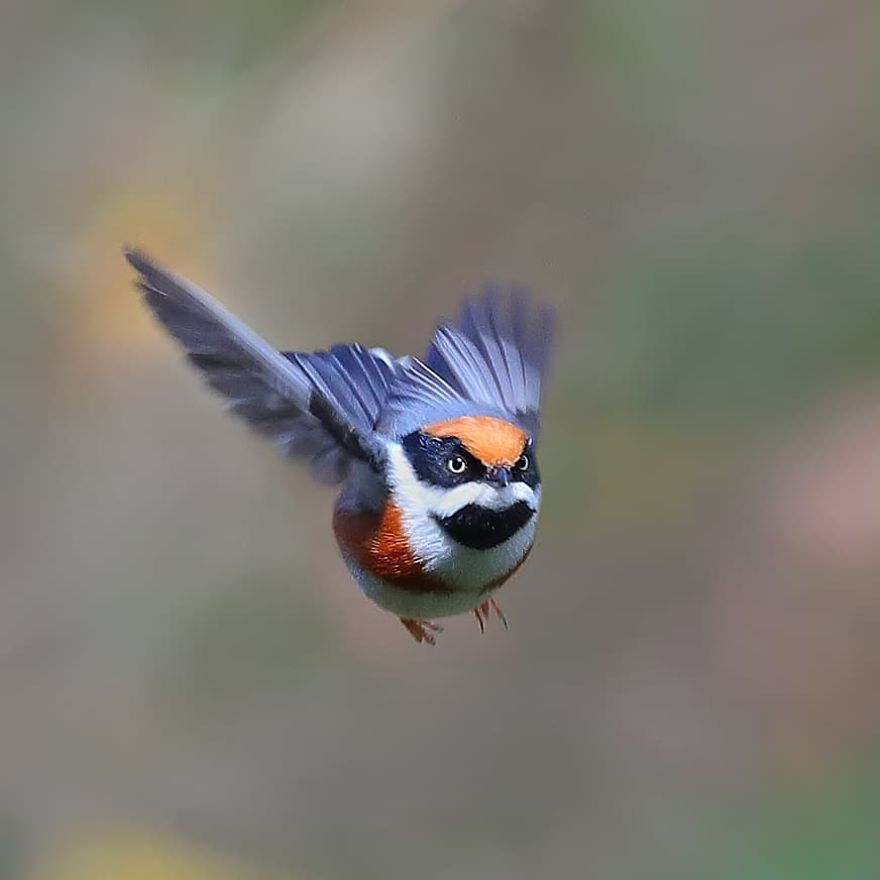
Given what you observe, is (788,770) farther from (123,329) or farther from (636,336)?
(123,329)

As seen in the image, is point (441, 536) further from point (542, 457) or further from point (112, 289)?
point (112, 289)

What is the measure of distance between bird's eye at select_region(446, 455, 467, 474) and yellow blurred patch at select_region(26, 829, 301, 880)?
2.92m

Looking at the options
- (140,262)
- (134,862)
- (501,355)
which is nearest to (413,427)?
(501,355)

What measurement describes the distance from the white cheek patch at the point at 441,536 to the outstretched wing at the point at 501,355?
0.33 m

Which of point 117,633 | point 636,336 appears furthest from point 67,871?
point 636,336

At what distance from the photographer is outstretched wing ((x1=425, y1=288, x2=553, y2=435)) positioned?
2.46 meters

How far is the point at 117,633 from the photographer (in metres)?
5.31

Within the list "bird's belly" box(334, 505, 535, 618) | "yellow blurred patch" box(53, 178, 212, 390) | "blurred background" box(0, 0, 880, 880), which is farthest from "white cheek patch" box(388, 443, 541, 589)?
"yellow blurred patch" box(53, 178, 212, 390)

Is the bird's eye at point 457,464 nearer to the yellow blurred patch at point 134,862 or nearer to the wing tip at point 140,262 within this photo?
the wing tip at point 140,262

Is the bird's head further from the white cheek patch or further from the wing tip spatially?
the wing tip

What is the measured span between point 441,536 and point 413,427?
0.19m

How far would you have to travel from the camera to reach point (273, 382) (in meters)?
2.01

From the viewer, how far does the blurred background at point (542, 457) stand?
477cm

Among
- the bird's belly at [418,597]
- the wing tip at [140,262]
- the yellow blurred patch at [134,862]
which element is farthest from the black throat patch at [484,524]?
the yellow blurred patch at [134,862]
